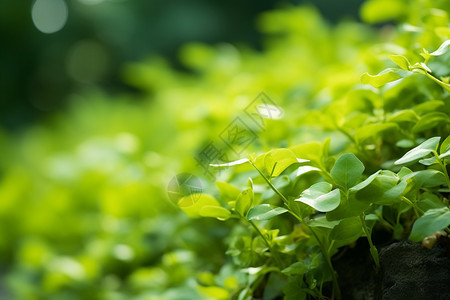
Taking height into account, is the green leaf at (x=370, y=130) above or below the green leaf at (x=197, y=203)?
below

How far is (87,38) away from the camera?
337 centimetres

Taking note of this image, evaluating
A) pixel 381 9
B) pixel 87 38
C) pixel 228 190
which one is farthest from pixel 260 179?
pixel 87 38

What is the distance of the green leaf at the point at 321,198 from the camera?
0.53m

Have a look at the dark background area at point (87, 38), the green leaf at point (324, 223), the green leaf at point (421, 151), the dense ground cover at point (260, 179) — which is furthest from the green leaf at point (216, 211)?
the dark background area at point (87, 38)

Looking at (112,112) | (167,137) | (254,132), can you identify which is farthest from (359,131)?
(112,112)

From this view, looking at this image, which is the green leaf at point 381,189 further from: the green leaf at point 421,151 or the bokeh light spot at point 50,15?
the bokeh light spot at point 50,15

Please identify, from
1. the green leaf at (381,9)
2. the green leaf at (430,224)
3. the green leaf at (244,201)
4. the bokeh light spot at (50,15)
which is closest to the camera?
the green leaf at (430,224)

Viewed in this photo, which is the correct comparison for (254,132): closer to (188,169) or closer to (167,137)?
(188,169)

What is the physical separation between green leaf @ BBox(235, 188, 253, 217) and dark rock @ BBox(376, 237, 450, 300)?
0.60 feet

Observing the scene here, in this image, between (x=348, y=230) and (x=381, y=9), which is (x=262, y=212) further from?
(x=381, y=9)

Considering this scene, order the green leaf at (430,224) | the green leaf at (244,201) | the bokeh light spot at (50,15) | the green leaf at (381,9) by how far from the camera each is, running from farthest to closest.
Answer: the bokeh light spot at (50,15) < the green leaf at (381,9) < the green leaf at (244,201) < the green leaf at (430,224)

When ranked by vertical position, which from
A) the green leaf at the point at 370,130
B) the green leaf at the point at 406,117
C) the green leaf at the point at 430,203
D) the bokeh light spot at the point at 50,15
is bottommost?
the green leaf at the point at 430,203

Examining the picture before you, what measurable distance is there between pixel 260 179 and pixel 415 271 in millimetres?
246

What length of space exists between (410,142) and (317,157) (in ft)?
0.46
